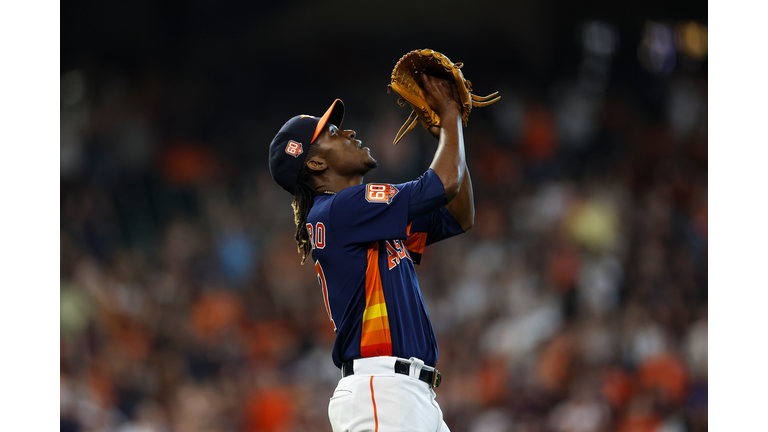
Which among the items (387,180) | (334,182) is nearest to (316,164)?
(334,182)

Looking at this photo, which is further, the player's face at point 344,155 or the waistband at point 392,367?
the player's face at point 344,155

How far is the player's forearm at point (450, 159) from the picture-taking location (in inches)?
84.5

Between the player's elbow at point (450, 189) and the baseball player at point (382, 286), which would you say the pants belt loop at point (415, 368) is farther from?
the player's elbow at point (450, 189)

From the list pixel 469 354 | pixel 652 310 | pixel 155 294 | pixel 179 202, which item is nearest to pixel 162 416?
pixel 155 294

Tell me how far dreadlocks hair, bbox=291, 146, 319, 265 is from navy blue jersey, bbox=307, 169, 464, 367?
20 centimetres

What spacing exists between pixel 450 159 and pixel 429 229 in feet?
1.61

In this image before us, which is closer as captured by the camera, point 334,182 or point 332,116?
point 334,182

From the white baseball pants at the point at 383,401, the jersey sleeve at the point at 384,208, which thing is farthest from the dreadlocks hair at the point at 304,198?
the white baseball pants at the point at 383,401

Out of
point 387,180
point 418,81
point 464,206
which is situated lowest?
point 464,206

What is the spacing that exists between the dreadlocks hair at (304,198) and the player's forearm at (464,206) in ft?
1.84

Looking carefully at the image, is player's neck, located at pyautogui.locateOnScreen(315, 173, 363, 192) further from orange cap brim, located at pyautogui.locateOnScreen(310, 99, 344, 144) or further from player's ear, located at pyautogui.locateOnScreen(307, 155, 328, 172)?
orange cap brim, located at pyautogui.locateOnScreen(310, 99, 344, 144)

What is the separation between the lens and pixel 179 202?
5.88m

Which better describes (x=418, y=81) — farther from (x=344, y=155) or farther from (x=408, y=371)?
(x=408, y=371)

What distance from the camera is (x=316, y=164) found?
2482 millimetres
